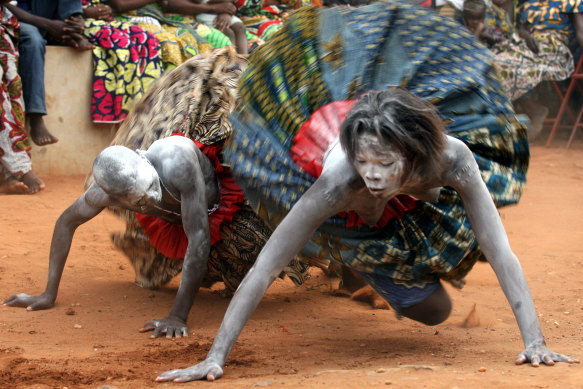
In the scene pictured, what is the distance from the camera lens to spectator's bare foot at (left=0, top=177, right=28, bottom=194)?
Answer: 5.86 meters

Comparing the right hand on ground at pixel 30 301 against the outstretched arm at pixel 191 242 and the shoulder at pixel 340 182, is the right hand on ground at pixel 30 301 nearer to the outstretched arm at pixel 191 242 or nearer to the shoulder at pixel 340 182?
the outstretched arm at pixel 191 242

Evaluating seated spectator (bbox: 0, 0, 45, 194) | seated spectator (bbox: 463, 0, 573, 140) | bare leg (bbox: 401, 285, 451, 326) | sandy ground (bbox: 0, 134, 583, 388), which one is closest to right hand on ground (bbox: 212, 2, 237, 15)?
seated spectator (bbox: 0, 0, 45, 194)

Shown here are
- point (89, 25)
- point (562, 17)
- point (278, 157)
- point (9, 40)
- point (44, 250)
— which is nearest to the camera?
point (278, 157)

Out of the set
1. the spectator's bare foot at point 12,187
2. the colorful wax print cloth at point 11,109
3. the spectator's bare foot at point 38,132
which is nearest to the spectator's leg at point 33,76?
the spectator's bare foot at point 38,132

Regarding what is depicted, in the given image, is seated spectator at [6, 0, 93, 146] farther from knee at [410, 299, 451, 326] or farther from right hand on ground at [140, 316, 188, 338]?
knee at [410, 299, 451, 326]

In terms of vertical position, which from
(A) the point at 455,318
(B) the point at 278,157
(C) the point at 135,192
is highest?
(B) the point at 278,157

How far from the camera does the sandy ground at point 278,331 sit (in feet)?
8.54

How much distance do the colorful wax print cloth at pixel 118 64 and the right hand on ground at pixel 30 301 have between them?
10.7 ft

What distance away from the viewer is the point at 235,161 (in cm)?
318

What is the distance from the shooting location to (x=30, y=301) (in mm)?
3740

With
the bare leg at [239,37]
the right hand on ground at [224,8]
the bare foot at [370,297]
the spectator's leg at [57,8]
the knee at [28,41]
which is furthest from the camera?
the bare leg at [239,37]

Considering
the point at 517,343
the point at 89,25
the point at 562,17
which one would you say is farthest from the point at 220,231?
the point at 562,17

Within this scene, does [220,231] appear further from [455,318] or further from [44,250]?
[44,250]

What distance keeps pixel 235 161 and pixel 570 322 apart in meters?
1.88
